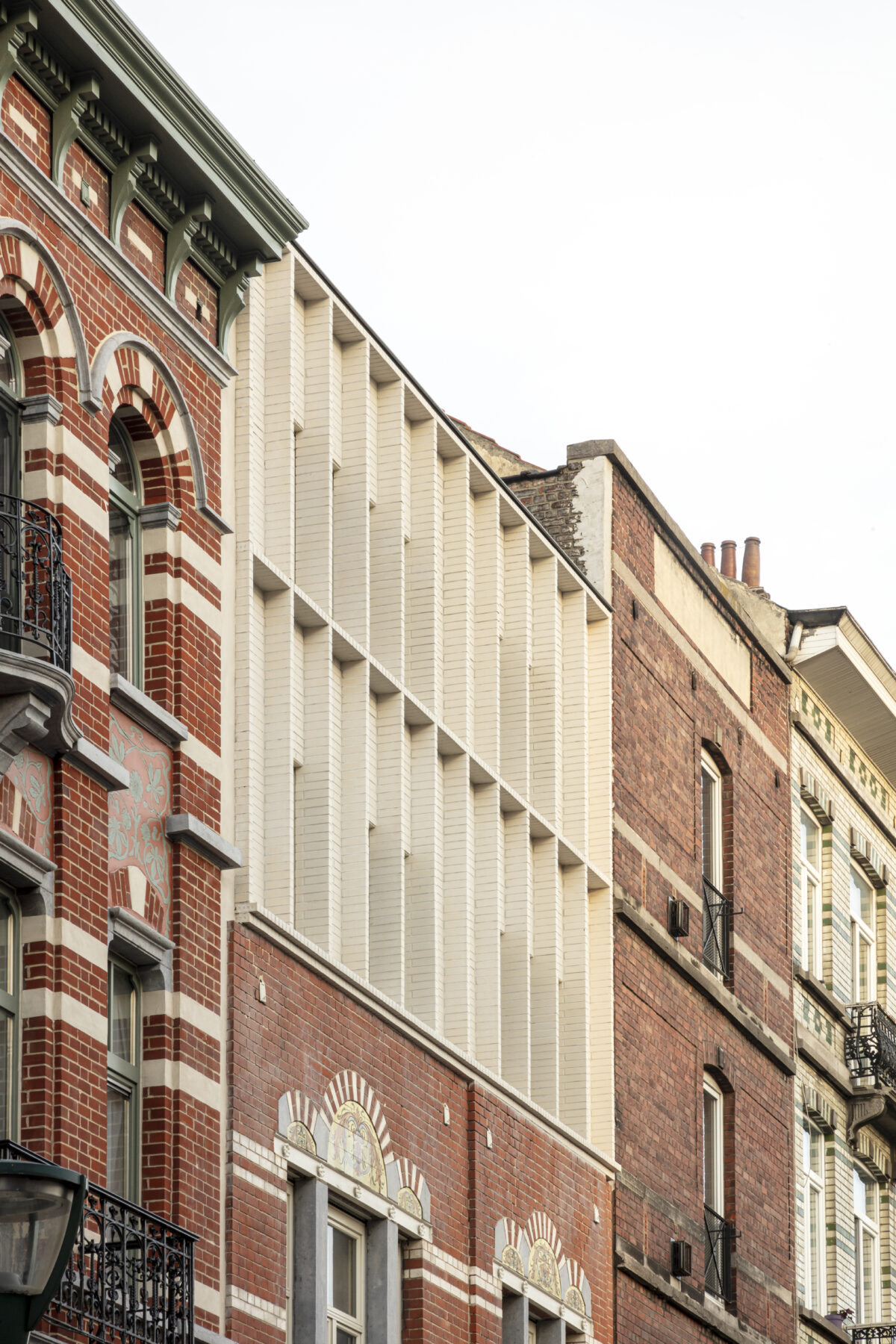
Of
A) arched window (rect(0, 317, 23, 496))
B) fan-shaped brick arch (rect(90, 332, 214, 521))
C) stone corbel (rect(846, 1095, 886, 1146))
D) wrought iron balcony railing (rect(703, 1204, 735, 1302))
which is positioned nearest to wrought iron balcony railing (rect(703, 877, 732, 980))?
wrought iron balcony railing (rect(703, 1204, 735, 1302))

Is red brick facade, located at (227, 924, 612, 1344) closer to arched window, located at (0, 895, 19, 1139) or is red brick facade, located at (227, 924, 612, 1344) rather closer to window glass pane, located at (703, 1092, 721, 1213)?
arched window, located at (0, 895, 19, 1139)

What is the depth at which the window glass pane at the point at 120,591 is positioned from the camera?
19.0m

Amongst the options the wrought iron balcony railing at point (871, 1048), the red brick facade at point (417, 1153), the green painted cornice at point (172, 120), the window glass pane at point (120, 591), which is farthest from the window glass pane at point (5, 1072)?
the wrought iron balcony railing at point (871, 1048)

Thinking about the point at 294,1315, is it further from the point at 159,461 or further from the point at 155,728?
the point at 159,461

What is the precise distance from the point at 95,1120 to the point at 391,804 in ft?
20.7

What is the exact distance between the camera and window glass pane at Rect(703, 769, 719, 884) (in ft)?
102

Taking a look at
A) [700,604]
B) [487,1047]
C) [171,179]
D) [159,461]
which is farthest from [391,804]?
[700,604]

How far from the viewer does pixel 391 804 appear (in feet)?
74.8

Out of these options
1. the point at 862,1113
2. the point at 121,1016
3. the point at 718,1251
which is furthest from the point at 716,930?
the point at 121,1016

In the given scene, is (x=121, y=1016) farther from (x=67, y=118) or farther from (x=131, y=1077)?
(x=67, y=118)

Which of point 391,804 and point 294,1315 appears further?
point 391,804

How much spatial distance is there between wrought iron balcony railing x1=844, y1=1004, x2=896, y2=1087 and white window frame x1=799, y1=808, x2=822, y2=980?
87 cm

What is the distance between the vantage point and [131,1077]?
18.0 m

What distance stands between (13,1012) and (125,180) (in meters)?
6.18
